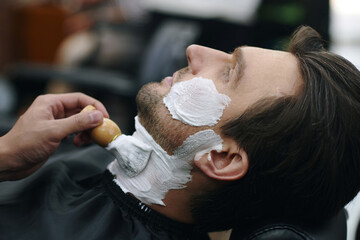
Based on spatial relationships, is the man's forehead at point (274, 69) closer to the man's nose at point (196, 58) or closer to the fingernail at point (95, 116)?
the man's nose at point (196, 58)

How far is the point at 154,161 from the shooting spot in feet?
4.78

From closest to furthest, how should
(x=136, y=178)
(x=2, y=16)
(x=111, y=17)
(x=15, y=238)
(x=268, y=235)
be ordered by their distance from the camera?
(x=268, y=235) < (x=15, y=238) < (x=136, y=178) < (x=2, y=16) < (x=111, y=17)

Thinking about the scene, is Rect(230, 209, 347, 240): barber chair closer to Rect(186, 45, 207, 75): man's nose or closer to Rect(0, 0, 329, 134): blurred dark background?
Rect(186, 45, 207, 75): man's nose

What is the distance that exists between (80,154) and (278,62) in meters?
0.88

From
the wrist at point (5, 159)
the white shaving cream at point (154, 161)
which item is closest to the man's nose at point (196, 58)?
the white shaving cream at point (154, 161)

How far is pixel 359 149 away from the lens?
4.39 ft

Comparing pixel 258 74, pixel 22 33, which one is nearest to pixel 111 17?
pixel 22 33

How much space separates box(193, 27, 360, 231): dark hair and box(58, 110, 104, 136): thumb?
0.43 m

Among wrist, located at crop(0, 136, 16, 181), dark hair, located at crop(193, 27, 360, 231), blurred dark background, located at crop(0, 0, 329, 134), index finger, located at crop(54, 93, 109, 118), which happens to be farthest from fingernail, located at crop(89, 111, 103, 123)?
blurred dark background, located at crop(0, 0, 329, 134)

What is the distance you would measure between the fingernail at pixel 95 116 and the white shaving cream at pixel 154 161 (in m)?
0.09

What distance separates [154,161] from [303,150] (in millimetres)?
485

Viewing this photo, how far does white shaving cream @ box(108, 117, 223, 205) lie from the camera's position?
140cm

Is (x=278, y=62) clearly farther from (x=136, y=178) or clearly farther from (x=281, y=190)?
(x=136, y=178)

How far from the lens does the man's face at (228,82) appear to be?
138 cm
